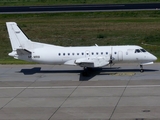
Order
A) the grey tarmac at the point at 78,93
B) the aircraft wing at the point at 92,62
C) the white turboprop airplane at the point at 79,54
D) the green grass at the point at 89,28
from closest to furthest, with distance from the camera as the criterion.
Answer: the grey tarmac at the point at 78,93 → the aircraft wing at the point at 92,62 → the white turboprop airplane at the point at 79,54 → the green grass at the point at 89,28

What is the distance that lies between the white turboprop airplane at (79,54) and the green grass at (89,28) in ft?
21.4

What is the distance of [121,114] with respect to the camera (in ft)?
91.1

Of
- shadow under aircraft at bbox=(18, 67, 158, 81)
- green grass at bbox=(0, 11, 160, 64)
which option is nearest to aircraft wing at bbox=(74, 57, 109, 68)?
shadow under aircraft at bbox=(18, 67, 158, 81)

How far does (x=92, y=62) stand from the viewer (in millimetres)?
38938

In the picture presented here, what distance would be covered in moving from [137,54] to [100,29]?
26575mm

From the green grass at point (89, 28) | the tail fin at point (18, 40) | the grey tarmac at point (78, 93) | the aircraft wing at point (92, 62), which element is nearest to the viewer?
the grey tarmac at point (78, 93)

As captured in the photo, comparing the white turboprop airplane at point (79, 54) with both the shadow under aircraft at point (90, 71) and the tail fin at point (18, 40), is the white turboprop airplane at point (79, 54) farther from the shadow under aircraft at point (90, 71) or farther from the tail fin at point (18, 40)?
the shadow under aircraft at point (90, 71)

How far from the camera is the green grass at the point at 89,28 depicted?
5888cm

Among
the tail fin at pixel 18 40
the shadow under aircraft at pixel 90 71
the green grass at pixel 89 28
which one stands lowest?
the shadow under aircraft at pixel 90 71

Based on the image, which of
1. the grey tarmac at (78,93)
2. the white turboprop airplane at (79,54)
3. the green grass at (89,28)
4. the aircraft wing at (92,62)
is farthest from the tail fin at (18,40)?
the green grass at (89,28)

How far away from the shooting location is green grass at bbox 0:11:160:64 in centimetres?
5888

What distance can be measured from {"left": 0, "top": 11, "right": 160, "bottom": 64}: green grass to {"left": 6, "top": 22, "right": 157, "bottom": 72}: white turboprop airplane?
6532 millimetres

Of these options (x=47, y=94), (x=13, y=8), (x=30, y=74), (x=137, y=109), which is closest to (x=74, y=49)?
(x=30, y=74)

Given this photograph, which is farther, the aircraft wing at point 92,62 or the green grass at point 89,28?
the green grass at point 89,28
